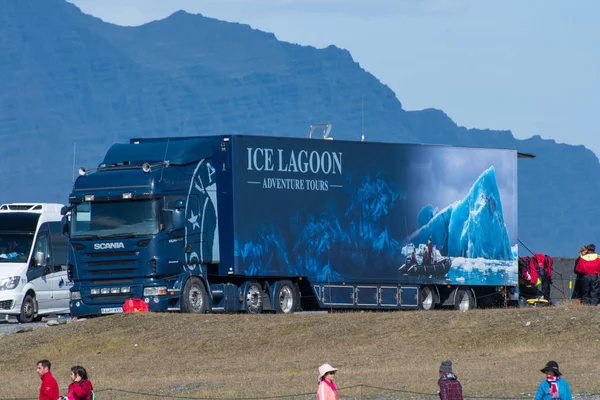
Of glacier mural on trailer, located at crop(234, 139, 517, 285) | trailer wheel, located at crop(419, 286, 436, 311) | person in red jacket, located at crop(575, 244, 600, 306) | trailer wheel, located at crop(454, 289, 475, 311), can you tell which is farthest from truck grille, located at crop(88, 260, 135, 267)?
person in red jacket, located at crop(575, 244, 600, 306)

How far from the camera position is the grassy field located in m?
23.6

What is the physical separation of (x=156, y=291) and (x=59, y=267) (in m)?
7.86

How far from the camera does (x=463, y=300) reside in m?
39.9

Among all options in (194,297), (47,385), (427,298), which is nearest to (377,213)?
(427,298)

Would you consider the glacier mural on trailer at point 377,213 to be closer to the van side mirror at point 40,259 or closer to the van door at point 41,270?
the van door at point 41,270

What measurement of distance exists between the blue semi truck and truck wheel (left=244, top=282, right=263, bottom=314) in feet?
0.12

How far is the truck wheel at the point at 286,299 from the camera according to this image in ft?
116

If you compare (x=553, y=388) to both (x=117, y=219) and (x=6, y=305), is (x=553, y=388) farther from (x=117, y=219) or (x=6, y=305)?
(x=6, y=305)

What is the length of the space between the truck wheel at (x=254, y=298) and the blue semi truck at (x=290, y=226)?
0.04 metres

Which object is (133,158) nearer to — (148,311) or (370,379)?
(148,311)

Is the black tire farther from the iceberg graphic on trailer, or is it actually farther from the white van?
the iceberg graphic on trailer

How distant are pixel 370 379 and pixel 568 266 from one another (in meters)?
28.5

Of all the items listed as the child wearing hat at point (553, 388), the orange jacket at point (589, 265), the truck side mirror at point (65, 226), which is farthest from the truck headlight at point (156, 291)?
the child wearing hat at point (553, 388)

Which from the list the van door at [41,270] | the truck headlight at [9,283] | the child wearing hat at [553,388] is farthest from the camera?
the van door at [41,270]
